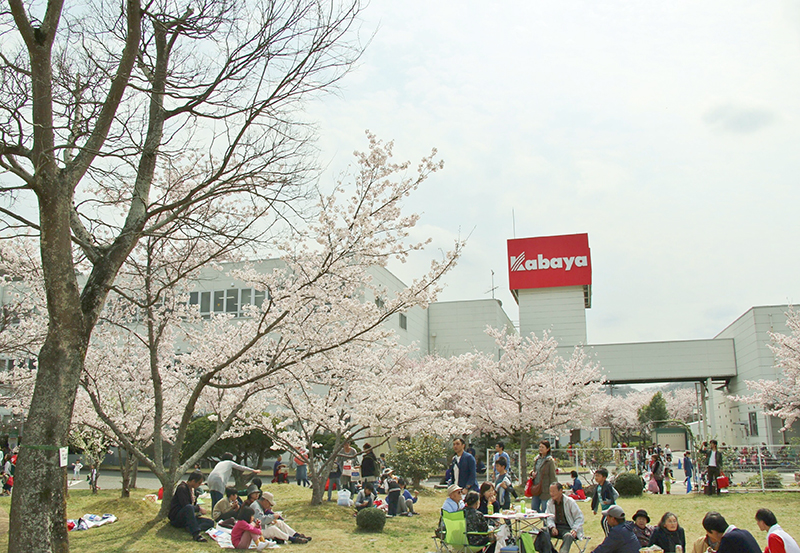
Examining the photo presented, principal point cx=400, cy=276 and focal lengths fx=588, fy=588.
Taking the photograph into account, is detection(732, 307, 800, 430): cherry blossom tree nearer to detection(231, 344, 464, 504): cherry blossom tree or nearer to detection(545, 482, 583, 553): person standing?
detection(231, 344, 464, 504): cherry blossom tree

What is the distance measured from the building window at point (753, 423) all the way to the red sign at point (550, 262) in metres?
14.0

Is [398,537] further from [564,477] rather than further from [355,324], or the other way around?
[564,477]

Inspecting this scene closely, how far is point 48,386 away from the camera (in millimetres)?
6137

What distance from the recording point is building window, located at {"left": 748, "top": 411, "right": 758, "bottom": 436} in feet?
110

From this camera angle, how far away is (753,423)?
1344 inches

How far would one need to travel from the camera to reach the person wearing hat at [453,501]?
27.4ft

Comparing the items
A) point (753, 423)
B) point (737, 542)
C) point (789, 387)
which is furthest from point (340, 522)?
point (753, 423)

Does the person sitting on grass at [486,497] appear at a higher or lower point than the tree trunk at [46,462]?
lower

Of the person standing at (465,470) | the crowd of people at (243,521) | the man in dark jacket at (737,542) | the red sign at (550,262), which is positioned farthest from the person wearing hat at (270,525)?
the red sign at (550,262)

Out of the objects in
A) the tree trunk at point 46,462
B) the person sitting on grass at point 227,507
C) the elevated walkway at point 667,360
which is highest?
the elevated walkway at point 667,360

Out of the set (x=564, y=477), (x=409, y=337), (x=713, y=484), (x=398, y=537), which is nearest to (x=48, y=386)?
(x=398, y=537)

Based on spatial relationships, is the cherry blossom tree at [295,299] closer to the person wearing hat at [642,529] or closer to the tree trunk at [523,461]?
the person wearing hat at [642,529]

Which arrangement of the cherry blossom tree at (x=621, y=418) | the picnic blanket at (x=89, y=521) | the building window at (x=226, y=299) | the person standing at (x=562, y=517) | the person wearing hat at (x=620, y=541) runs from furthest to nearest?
1. the cherry blossom tree at (x=621, y=418)
2. the building window at (x=226, y=299)
3. the picnic blanket at (x=89, y=521)
4. the person standing at (x=562, y=517)
5. the person wearing hat at (x=620, y=541)

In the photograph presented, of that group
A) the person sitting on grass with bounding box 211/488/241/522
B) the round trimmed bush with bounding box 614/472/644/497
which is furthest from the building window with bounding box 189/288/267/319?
the person sitting on grass with bounding box 211/488/241/522
